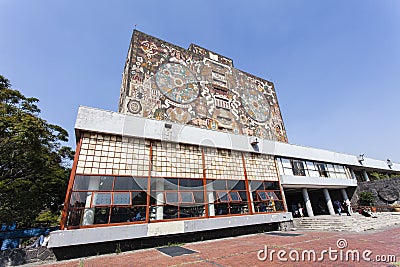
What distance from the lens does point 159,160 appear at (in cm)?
1002

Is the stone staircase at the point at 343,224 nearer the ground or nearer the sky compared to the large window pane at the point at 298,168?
nearer the ground

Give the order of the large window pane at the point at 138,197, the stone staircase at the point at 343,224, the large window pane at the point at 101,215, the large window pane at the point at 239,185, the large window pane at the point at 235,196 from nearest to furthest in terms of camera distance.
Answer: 1. the large window pane at the point at 101,215
2. the large window pane at the point at 138,197
3. the large window pane at the point at 235,196
4. the stone staircase at the point at 343,224
5. the large window pane at the point at 239,185

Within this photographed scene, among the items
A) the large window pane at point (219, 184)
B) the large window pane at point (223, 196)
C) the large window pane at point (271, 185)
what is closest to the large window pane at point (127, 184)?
the large window pane at point (219, 184)

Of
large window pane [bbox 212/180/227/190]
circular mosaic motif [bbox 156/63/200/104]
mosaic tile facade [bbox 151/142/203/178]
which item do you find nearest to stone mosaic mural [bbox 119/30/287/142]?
circular mosaic motif [bbox 156/63/200/104]

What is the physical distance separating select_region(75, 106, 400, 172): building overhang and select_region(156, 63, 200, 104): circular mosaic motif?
33.1 feet

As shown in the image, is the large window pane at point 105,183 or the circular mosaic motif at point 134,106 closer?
the large window pane at point 105,183

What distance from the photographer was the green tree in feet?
31.2

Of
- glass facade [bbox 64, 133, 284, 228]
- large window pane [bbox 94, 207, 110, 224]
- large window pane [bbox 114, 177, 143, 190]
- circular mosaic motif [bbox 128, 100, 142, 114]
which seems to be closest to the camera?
large window pane [bbox 94, 207, 110, 224]

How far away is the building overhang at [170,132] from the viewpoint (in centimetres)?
888

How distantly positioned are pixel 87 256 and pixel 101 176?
302 cm

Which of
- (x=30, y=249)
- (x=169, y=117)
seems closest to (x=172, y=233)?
(x=30, y=249)

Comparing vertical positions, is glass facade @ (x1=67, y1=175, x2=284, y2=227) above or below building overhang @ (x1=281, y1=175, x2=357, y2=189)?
below

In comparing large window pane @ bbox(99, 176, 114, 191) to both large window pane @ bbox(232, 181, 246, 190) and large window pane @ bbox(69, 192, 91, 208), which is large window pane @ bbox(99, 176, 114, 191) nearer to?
large window pane @ bbox(69, 192, 91, 208)

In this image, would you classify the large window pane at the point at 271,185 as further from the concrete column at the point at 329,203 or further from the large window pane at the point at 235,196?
the concrete column at the point at 329,203
